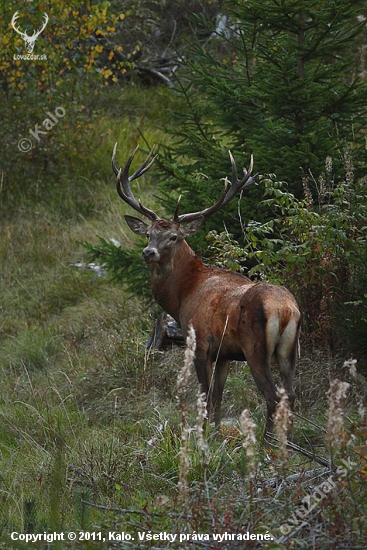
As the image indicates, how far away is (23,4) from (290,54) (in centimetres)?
609

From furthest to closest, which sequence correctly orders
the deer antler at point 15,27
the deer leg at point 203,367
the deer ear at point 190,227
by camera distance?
the deer antler at point 15,27 → the deer ear at point 190,227 → the deer leg at point 203,367

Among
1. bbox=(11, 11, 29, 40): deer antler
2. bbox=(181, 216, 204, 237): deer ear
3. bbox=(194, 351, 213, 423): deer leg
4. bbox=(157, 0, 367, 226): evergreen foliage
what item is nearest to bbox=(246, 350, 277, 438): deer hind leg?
bbox=(194, 351, 213, 423): deer leg

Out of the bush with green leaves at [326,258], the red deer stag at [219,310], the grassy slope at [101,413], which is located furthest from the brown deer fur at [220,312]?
the bush with green leaves at [326,258]

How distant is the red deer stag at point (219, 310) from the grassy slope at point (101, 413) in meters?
0.45

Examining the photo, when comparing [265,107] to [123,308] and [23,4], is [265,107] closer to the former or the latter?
[123,308]

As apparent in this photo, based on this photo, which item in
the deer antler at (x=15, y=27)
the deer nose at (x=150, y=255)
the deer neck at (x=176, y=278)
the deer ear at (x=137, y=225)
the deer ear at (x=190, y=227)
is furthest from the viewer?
the deer antler at (x=15, y=27)

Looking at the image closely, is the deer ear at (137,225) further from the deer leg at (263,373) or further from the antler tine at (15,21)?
the antler tine at (15,21)

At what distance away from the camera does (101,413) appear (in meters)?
7.79

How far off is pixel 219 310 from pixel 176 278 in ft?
2.26

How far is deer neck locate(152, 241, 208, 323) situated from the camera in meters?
6.98

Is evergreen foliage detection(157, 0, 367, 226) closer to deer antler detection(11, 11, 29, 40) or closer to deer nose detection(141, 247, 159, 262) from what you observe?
deer nose detection(141, 247, 159, 262)

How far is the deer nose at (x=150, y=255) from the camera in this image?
680cm

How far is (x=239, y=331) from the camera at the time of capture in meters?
6.15

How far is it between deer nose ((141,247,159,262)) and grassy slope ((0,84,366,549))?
3.68ft
